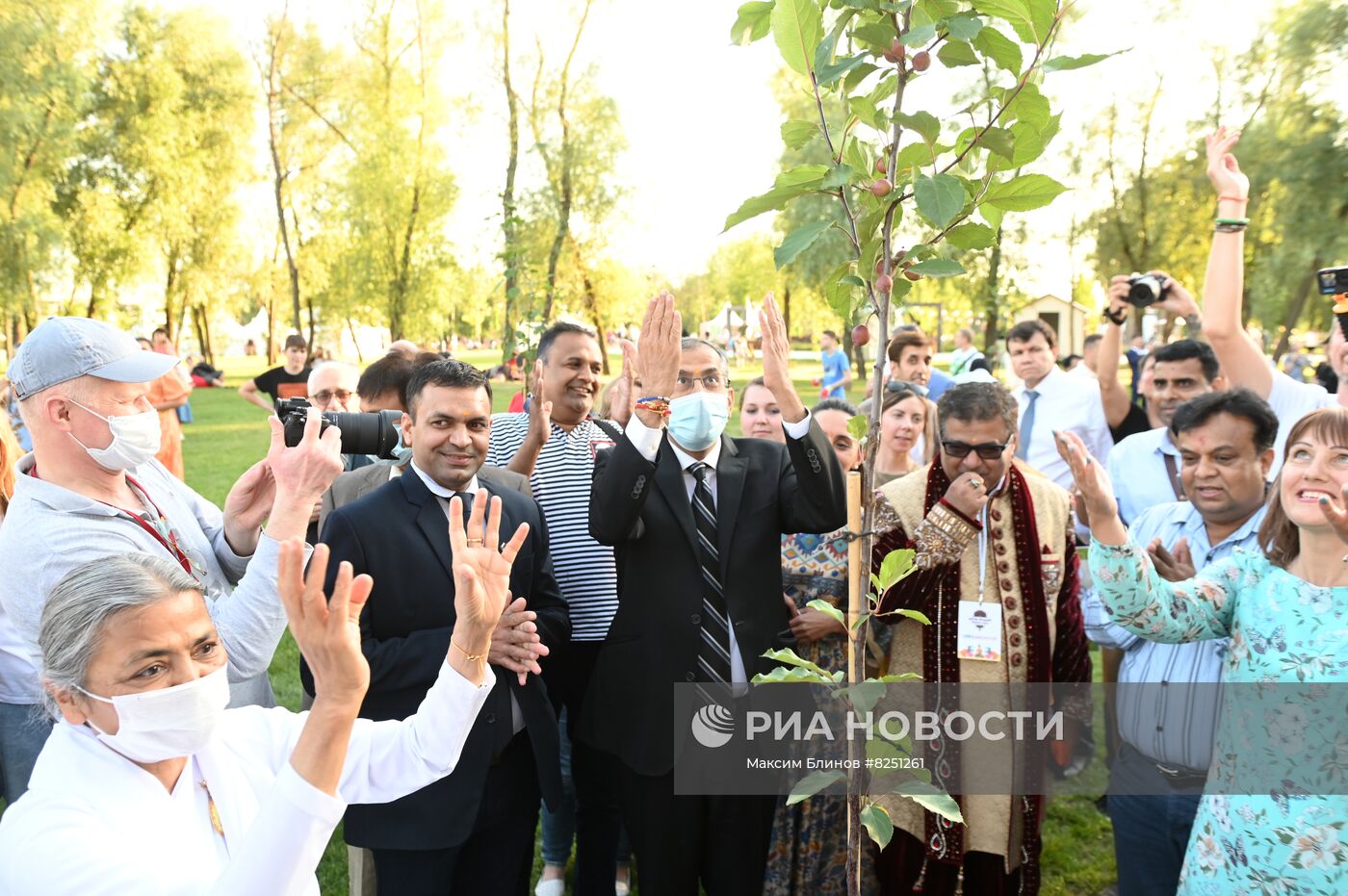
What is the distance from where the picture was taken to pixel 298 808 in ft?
4.58

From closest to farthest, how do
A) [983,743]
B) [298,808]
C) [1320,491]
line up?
1. [298,808]
2. [1320,491]
3. [983,743]

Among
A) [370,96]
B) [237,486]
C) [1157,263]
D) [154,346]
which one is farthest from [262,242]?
[237,486]

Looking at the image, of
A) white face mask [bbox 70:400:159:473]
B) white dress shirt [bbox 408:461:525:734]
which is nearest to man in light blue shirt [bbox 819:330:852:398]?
white dress shirt [bbox 408:461:525:734]

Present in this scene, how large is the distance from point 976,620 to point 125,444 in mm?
2726

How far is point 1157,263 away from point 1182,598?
101 ft

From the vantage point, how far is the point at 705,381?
3.37 meters

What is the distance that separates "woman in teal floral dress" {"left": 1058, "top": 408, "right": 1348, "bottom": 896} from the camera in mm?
2104

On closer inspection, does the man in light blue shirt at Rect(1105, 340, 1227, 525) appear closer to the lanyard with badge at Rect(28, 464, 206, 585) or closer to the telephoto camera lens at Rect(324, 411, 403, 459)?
the telephoto camera lens at Rect(324, 411, 403, 459)

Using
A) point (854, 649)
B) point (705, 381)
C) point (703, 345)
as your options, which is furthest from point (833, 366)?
point (854, 649)

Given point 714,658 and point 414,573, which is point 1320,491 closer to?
point 714,658

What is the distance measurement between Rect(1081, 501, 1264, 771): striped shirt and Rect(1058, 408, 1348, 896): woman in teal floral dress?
31 centimetres

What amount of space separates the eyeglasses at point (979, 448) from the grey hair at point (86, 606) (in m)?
2.42

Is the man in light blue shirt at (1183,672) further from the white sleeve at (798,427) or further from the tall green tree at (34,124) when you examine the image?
the tall green tree at (34,124)

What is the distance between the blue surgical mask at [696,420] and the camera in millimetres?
3135
